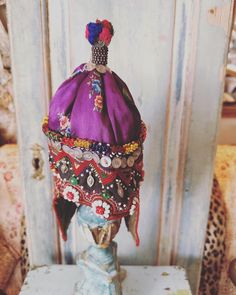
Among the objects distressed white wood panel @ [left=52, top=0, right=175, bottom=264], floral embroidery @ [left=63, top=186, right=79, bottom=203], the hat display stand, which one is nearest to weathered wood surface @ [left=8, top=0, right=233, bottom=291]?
distressed white wood panel @ [left=52, top=0, right=175, bottom=264]

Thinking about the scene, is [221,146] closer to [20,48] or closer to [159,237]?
[159,237]

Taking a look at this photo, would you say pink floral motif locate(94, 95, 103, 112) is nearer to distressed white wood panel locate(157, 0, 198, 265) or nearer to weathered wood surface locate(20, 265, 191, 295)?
distressed white wood panel locate(157, 0, 198, 265)

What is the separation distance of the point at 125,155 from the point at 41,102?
0.34 m

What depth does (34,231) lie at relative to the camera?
1074mm

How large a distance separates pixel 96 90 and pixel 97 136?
0.25 ft

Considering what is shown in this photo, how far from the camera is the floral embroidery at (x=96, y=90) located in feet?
2.14

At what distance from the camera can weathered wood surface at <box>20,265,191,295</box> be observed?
3.19 ft

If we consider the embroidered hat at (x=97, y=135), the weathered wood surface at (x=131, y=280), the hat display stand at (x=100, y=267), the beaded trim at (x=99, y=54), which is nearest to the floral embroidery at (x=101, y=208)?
the embroidered hat at (x=97, y=135)

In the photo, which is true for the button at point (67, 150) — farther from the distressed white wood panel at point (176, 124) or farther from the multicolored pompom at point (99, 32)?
the distressed white wood panel at point (176, 124)

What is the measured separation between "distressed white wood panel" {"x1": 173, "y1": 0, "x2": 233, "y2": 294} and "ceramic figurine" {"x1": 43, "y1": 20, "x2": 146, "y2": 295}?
0.26 m

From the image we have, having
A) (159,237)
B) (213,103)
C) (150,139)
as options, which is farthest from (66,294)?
(213,103)

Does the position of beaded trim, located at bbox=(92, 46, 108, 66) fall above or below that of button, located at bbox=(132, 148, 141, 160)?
above

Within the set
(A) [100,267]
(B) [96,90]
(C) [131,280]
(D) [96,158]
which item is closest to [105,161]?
(D) [96,158]

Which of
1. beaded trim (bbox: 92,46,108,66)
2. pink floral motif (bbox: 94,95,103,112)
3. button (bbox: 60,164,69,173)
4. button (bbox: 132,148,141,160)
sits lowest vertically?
button (bbox: 60,164,69,173)
